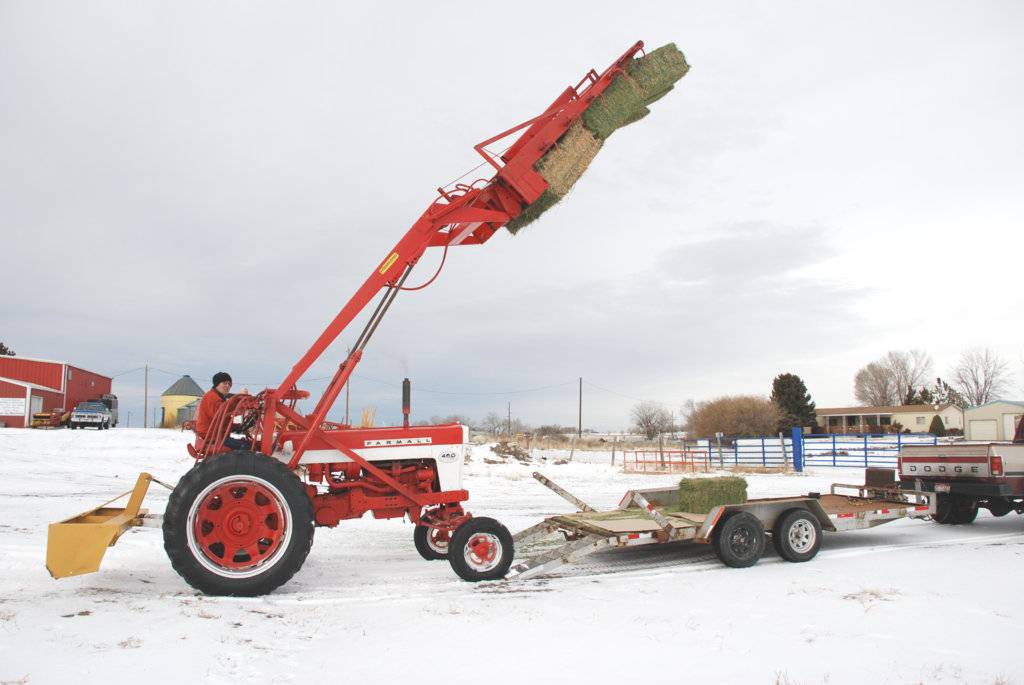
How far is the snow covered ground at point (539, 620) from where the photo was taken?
501 cm

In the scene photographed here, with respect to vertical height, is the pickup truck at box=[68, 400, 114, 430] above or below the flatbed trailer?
above

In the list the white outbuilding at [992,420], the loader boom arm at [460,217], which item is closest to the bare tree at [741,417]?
→ the white outbuilding at [992,420]

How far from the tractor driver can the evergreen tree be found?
60.7 metres

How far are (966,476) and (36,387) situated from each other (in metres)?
43.4

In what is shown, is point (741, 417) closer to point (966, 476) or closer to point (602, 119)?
point (966, 476)

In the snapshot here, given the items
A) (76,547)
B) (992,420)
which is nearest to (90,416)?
(76,547)

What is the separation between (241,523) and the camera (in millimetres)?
7109

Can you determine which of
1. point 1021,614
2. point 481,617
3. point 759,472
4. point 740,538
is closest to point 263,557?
point 481,617

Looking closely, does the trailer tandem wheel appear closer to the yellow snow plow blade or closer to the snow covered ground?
the snow covered ground

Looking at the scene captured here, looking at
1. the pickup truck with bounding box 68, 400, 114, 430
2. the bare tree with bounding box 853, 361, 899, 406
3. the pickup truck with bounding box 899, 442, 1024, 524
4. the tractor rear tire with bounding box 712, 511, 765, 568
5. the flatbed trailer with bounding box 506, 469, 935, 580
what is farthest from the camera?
the bare tree with bounding box 853, 361, 899, 406

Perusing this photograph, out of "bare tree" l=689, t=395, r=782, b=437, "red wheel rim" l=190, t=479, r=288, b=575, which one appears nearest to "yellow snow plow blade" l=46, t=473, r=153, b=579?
"red wheel rim" l=190, t=479, r=288, b=575

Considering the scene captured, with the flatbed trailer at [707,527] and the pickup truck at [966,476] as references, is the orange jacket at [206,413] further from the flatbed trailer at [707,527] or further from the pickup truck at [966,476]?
the pickup truck at [966,476]

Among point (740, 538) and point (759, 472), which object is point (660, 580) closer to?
point (740, 538)

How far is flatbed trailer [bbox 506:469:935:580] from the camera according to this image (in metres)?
8.12
